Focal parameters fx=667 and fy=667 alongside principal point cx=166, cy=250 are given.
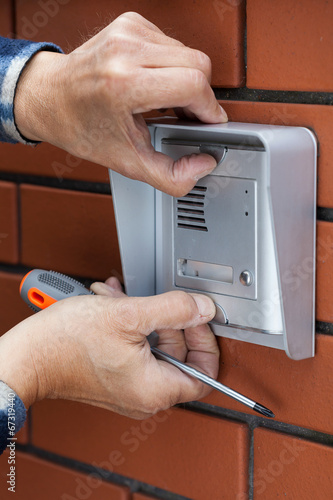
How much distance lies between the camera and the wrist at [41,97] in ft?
2.87

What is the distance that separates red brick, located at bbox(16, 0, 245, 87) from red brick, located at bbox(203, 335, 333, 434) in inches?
15.4

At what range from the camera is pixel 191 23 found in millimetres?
957

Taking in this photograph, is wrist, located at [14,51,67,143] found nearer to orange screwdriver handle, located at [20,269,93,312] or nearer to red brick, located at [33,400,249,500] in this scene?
orange screwdriver handle, located at [20,269,93,312]

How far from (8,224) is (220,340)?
497 mm

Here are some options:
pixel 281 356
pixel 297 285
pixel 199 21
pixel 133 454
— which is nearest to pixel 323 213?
pixel 297 285

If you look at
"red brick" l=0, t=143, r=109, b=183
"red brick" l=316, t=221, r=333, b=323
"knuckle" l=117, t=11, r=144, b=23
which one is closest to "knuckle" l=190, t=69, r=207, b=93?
"knuckle" l=117, t=11, r=144, b=23

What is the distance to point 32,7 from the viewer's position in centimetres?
115

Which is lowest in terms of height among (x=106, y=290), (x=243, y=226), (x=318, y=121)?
(x=106, y=290)

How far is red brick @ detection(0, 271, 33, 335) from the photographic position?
128 centimetres

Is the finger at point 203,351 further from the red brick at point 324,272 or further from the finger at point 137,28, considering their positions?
the finger at point 137,28

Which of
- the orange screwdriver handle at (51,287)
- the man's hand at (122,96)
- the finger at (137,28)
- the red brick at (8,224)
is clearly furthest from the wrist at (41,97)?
the red brick at (8,224)

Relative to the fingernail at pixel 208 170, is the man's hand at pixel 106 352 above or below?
below

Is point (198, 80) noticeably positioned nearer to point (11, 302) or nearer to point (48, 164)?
point (48, 164)

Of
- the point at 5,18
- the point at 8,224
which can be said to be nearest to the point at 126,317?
the point at 8,224
